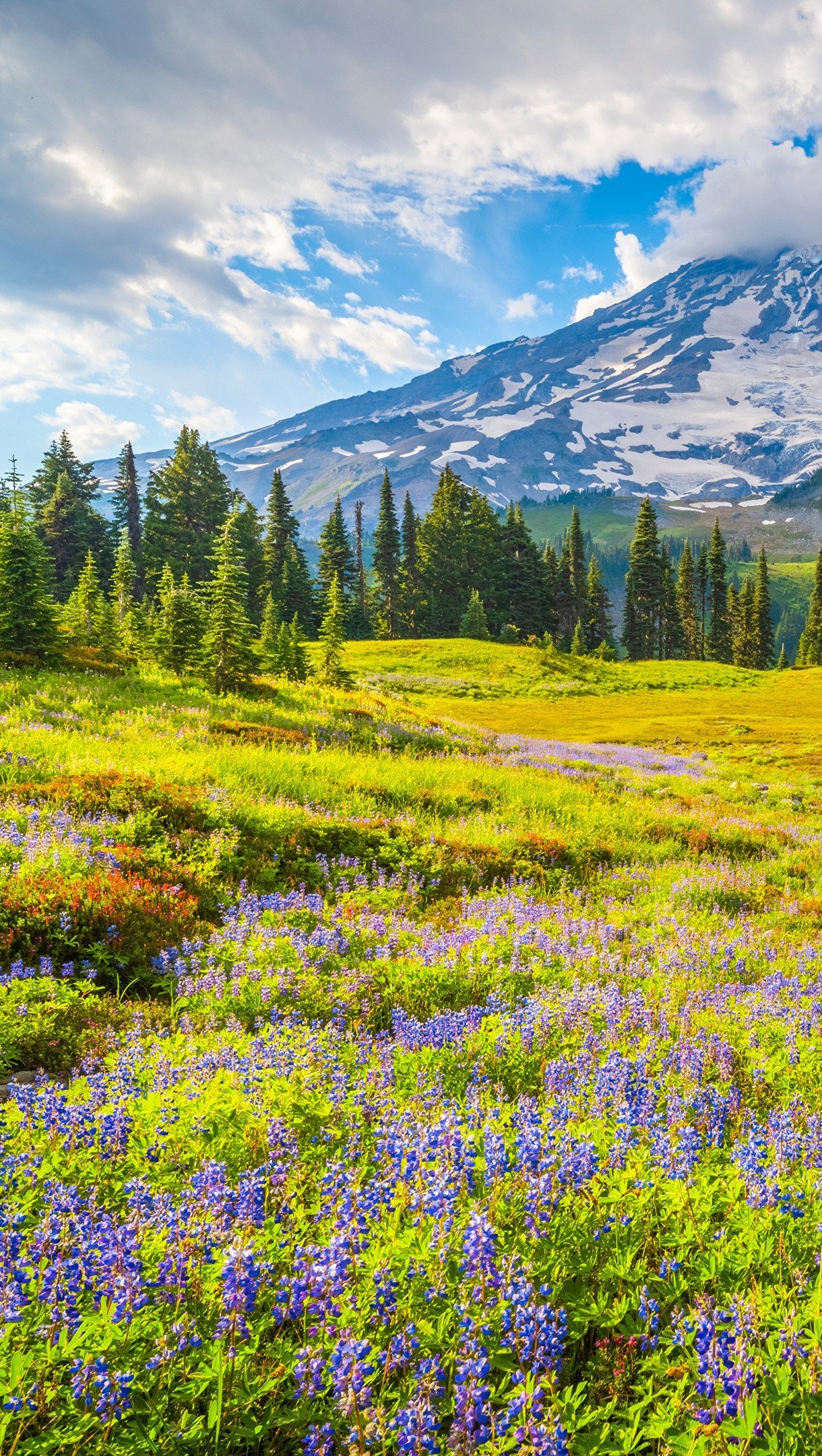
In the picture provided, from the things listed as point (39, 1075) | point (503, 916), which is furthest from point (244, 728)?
point (39, 1075)

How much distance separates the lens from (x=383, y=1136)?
11.0 ft

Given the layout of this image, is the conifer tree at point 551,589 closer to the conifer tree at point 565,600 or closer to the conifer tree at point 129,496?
the conifer tree at point 565,600

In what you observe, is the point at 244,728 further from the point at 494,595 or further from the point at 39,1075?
the point at 494,595

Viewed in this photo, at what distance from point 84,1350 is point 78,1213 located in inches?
24.1

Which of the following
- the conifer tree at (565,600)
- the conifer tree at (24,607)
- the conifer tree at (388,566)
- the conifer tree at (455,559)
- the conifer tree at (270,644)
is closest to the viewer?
the conifer tree at (24,607)

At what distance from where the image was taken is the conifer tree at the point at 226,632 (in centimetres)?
2056

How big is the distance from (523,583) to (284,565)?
3243cm

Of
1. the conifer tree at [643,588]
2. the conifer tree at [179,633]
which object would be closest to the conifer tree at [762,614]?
the conifer tree at [643,588]

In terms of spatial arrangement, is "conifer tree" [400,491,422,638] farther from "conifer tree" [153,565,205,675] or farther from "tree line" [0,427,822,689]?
"conifer tree" [153,565,205,675]

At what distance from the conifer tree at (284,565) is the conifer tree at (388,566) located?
10.7 metres

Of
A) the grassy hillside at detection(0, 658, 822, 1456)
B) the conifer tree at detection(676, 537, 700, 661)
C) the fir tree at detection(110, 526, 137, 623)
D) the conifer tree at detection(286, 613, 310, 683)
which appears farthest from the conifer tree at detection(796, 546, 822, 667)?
the grassy hillside at detection(0, 658, 822, 1456)

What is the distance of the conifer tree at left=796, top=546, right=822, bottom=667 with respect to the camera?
10106cm

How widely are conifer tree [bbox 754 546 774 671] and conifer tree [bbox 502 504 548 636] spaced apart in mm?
35183

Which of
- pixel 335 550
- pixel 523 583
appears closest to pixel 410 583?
pixel 335 550
